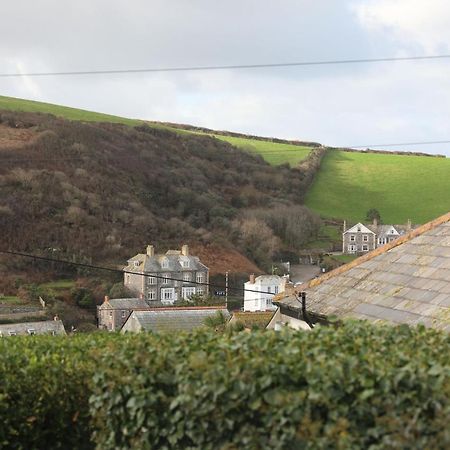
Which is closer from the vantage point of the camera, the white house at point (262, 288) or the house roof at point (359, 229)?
the white house at point (262, 288)

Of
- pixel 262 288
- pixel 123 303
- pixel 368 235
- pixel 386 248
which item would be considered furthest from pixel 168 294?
pixel 386 248

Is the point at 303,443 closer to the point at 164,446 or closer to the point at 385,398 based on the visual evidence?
the point at 385,398

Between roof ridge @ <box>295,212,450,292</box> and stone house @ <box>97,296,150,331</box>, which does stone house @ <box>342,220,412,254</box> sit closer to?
stone house @ <box>97,296,150,331</box>

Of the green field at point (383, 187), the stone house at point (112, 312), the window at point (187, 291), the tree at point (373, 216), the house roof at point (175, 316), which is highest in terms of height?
the green field at point (383, 187)

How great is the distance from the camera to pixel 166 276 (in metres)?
68.2

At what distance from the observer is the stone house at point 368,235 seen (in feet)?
300

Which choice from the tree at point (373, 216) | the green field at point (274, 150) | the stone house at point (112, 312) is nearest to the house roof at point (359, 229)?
the tree at point (373, 216)

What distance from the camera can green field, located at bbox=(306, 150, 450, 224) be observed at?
101 metres

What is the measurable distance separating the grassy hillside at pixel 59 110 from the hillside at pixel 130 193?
6.26 metres

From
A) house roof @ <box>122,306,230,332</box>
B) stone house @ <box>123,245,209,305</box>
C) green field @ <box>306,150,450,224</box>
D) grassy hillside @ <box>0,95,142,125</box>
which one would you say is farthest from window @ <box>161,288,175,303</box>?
grassy hillside @ <box>0,95,142,125</box>

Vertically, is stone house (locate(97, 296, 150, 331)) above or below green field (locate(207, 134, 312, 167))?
below

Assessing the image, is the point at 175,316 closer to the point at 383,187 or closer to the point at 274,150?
the point at 383,187

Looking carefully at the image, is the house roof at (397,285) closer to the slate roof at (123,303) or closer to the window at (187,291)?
the slate roof at (123,303)

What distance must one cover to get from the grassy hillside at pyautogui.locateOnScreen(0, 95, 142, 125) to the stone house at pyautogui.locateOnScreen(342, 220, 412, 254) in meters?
41.4
